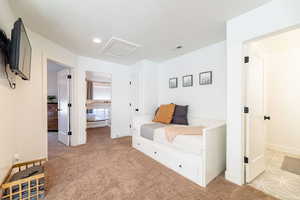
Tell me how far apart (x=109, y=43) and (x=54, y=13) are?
93cm

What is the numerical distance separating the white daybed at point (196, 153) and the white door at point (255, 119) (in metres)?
0.34

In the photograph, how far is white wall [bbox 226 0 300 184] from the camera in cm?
142

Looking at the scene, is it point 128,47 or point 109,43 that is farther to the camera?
point 128,47

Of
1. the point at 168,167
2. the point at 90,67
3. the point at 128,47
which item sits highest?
the point at 128,47

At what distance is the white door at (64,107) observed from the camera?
3.08m

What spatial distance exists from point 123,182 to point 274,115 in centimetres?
350

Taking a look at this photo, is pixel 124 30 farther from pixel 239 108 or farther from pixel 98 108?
pixel 98 108

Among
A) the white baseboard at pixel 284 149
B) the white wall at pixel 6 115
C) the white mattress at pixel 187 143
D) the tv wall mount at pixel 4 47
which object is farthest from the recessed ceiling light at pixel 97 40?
the white baseboard at pixel 284 149

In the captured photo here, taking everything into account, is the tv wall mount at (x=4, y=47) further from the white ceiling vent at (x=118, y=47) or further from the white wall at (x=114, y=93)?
the white wall at (x=114, y=93)

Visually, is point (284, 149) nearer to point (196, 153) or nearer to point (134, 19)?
point (196, 153)

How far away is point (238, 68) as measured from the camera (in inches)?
65.1

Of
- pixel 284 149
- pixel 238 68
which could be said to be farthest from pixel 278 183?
pixel 238 68

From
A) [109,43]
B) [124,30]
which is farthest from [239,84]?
[109,43]

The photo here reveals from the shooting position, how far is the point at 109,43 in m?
2.40
